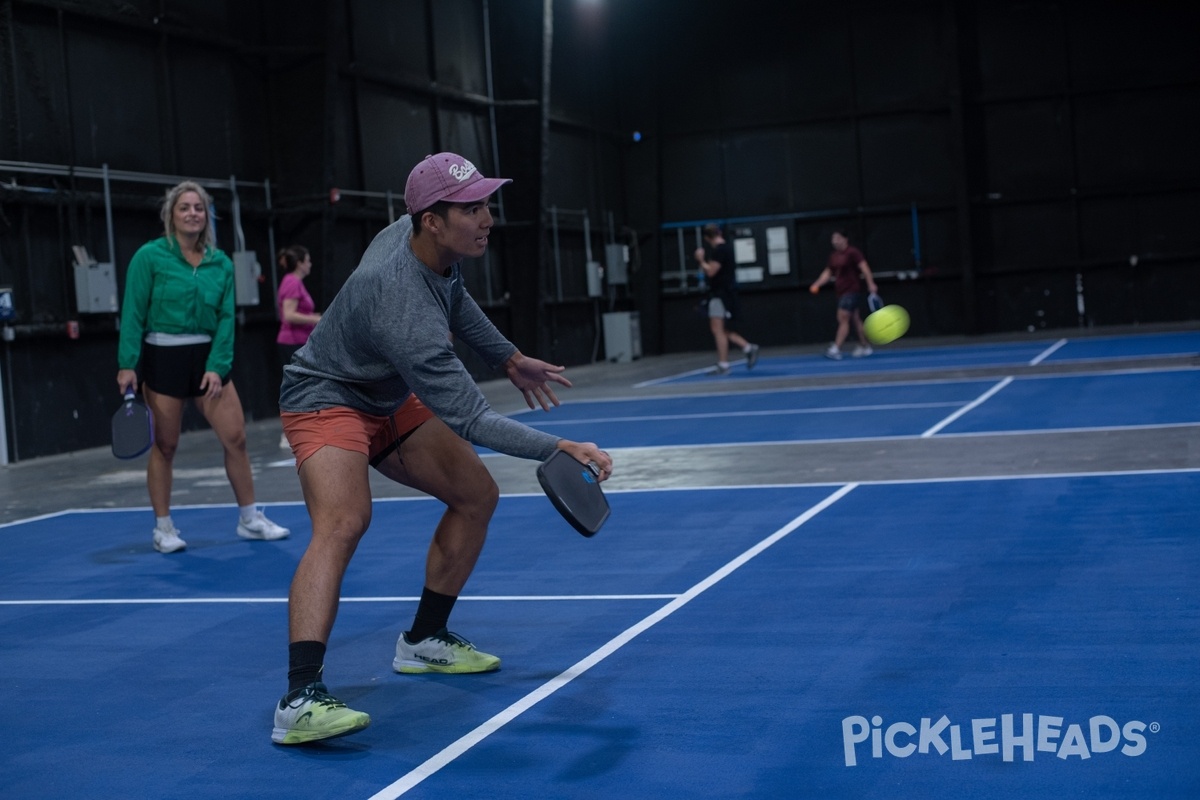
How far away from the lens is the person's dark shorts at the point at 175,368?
26.1 feet

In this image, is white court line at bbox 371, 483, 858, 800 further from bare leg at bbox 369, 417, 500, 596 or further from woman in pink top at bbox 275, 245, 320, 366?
woman in pink top at bbox 275, 245, 320, 366

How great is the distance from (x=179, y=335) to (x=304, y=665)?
13.6 feet

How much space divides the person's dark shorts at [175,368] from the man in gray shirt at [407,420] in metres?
3.46

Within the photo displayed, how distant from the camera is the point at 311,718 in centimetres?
416

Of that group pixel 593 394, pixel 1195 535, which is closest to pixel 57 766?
pixel 1195 535

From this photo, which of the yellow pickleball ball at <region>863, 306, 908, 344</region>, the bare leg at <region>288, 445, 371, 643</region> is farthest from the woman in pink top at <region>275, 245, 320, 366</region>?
the bare leg at <region>288, 445, 371, 643</region>

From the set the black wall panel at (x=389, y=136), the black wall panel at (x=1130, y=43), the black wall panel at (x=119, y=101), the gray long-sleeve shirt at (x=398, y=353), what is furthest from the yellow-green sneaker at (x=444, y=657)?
the black wall panel at (x=1130, y=43)

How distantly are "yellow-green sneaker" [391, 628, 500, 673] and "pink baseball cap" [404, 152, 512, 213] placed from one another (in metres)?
1.54

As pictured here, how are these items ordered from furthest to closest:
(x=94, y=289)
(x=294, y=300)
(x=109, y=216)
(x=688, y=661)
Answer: (x=109, y=216) → (x=94, y=289) → (x=294, y=300) → (x=688, y=661)

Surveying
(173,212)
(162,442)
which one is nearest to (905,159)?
(173,212)

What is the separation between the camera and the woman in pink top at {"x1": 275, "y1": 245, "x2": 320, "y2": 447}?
12812 mm

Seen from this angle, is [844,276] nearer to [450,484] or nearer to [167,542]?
[167,542]

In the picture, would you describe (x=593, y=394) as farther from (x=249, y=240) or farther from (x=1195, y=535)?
(x=1195, y=535)

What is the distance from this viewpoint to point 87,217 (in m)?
15.5
